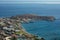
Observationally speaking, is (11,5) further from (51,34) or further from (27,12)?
(51,34)

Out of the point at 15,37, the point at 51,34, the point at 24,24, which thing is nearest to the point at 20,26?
the point at 24,24

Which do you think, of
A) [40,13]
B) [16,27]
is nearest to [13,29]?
[16,27]

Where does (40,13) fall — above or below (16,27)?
above

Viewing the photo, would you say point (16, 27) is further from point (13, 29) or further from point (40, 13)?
Answer: point (40, 13)
